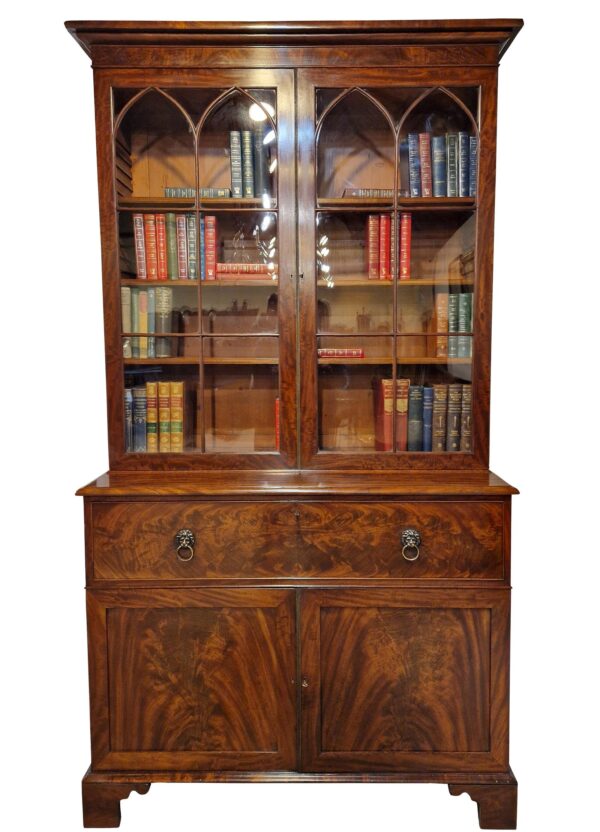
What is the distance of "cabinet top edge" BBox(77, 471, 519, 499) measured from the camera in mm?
2016

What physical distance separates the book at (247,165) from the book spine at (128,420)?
0.85 m

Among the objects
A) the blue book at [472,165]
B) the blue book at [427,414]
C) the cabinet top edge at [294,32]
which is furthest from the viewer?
the blue book at [427,414]

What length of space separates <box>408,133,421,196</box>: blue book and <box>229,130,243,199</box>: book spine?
61 centimetres

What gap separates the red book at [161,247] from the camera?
219 cm

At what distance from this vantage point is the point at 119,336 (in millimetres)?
2152

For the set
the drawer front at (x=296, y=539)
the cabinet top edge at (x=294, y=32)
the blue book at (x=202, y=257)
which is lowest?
the drawer front at (x=296, y=539)

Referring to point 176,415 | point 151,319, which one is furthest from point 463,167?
point 176,415

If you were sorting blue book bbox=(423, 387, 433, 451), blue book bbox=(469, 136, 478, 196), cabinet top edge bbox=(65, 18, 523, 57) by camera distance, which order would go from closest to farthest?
cabinet top edge bbox=(65, 18, 523, 57) < blue book bbox=(469, 136, 478, 196) < blue book bbox=(423, 387, 433, 451)

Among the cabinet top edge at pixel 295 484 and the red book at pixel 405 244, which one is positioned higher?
the red book at pixel 405 244

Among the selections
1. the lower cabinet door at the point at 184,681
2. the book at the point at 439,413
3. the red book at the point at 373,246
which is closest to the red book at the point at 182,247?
the red book at the point at 373,246

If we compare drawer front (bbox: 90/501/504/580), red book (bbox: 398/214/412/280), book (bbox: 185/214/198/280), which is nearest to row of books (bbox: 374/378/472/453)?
drawer front (bbox: 90/501/504/580)

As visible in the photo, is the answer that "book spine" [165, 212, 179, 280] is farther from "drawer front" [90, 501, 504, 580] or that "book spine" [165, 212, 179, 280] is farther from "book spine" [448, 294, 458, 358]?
"book spine" [448, 294, 458, 358]

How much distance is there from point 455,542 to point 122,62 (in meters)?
2.00

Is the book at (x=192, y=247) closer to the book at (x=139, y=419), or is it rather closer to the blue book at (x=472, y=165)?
the book at (x=139, y=419)
